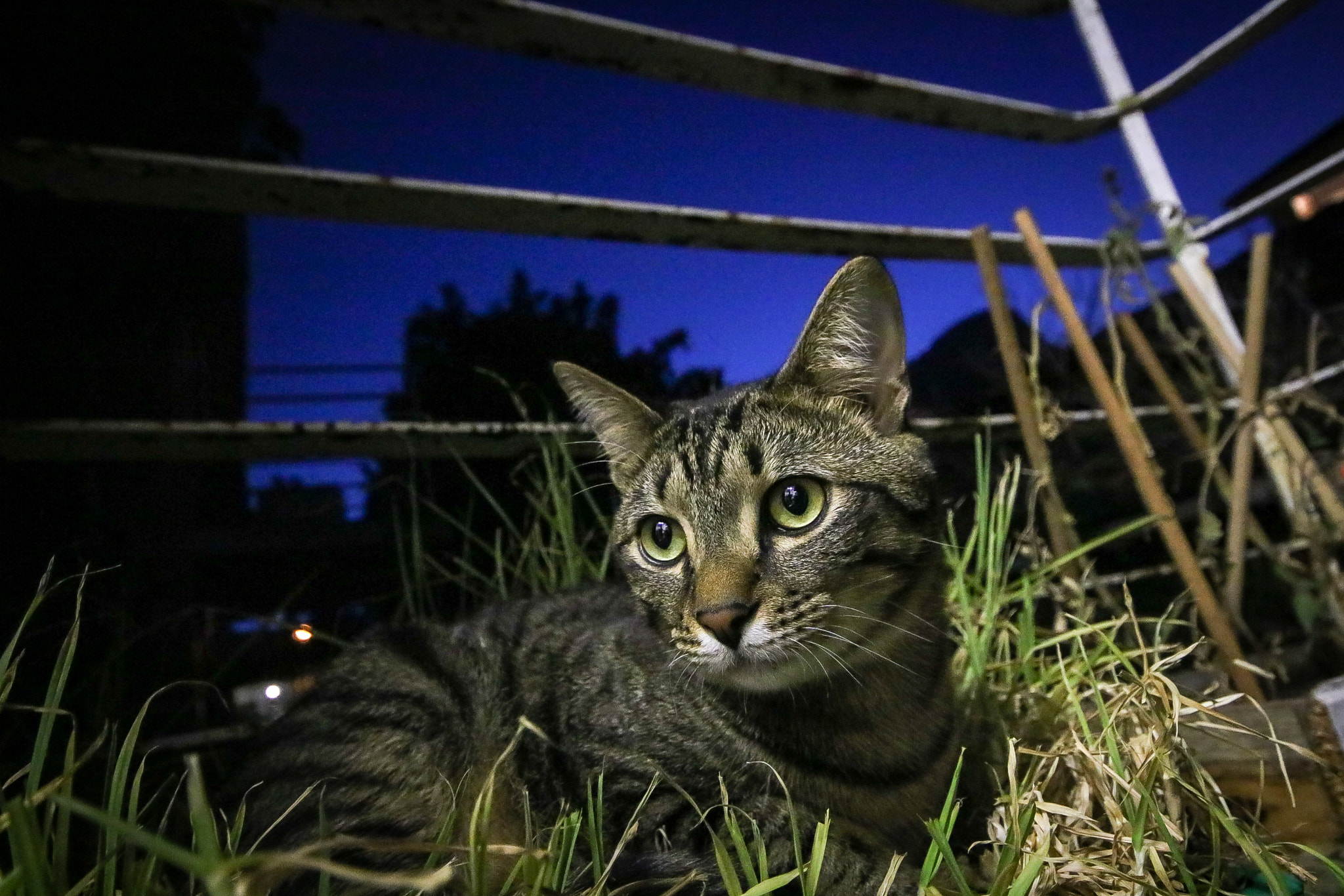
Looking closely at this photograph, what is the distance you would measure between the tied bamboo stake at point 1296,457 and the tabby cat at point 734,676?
1.03 meters

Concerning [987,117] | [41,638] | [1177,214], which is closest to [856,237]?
[987,117]

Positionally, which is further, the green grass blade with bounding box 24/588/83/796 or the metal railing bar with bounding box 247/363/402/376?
the metal railing bar with bounding box 247/363/402/376

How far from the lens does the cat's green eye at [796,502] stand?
40.4 inches

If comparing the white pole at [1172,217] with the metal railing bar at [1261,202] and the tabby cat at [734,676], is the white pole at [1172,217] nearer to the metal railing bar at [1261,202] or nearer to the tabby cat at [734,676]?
the metal railing bar at [1261,202]

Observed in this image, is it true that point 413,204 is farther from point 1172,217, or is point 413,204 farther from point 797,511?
point 1172,217

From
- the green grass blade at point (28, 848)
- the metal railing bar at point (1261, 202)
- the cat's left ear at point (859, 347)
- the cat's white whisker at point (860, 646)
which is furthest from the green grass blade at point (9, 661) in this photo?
the metal railing bar at point (1261, 202)

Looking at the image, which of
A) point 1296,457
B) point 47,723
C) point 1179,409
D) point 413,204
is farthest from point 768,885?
point 1296,457

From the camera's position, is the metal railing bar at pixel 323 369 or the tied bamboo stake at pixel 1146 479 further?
the metal railing bar at pixel 323 369

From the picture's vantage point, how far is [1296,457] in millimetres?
1586

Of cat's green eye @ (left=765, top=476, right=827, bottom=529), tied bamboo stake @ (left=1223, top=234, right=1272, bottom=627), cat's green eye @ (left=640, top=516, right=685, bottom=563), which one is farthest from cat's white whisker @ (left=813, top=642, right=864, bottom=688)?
tied bamboo stake @ (left=1223, top=234, right=1272, bottom=627)

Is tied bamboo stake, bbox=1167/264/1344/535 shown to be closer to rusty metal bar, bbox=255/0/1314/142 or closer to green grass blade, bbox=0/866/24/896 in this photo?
rusty metal bar, bbox=255/0/1314/142

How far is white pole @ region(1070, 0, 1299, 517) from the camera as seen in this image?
68.7 inches

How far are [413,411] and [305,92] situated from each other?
6.87 ft

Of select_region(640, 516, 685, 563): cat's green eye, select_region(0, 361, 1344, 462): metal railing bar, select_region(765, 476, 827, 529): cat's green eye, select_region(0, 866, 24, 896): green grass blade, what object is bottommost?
select_region(0, 866, 24, 896): green grass blade
